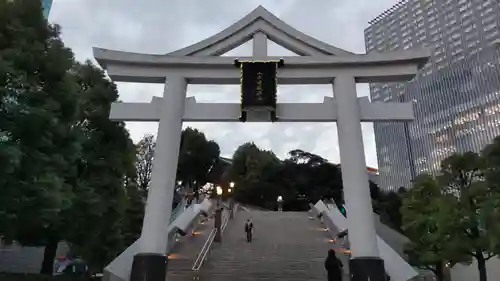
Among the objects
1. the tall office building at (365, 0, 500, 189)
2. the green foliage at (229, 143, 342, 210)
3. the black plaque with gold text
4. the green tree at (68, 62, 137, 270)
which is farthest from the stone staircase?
the tall office building at (365, 0, 500, 189)

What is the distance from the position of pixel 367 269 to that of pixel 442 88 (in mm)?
61116

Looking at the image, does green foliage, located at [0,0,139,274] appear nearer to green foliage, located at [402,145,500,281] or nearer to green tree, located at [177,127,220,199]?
green foliage, located at [402,145,500,281]

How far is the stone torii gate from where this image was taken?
11.9 meters

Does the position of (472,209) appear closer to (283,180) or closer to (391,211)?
(391,211)

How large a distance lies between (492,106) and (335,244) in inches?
2014

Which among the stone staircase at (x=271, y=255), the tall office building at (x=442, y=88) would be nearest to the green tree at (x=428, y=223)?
the stone staircase at (x=271, y=255)

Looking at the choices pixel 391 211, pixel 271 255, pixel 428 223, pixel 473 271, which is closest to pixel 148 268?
pixel 271 255

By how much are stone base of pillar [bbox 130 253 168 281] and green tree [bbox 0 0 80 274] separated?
2.36 meters

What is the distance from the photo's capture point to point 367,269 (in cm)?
1098

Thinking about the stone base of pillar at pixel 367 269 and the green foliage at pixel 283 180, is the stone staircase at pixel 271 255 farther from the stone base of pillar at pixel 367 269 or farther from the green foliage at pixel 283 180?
the green foliage at pixel 283 180

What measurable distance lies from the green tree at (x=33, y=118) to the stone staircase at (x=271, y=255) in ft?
15.6

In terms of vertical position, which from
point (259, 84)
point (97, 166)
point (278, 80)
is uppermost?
point (278, 80)

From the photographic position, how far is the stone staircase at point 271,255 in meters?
12.1

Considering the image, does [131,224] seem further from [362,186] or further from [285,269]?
[362,186]
